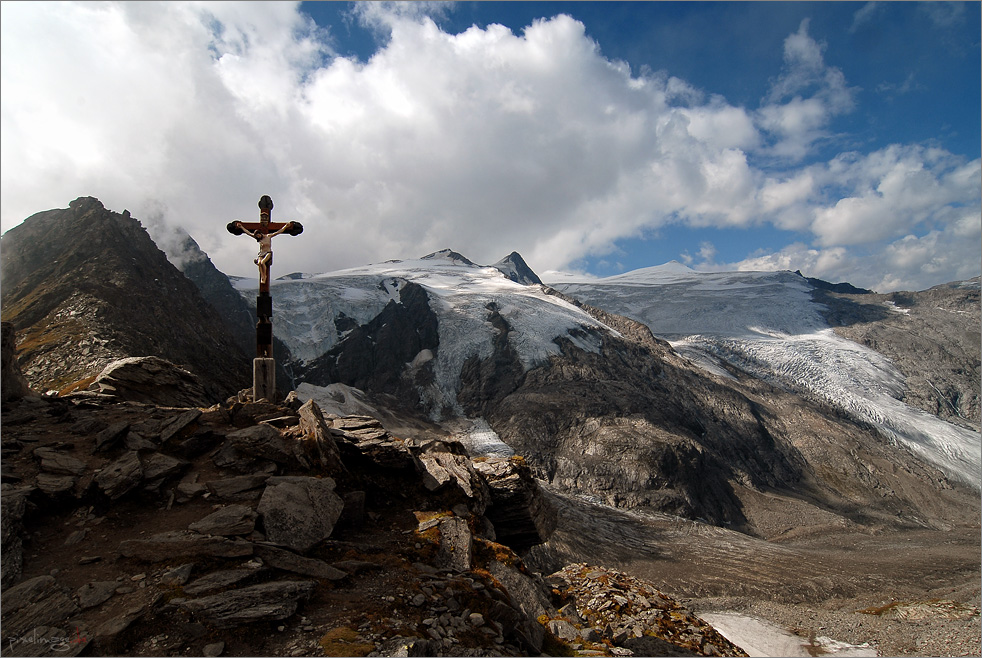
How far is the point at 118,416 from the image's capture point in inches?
450

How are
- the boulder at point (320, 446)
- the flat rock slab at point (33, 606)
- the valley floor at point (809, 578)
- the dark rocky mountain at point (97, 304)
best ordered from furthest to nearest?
1. the valley floor at point (809, 578)
2. the dark rocky mountain at point (97, 304)
3. the boulder at point (320, 446)
4. the flat rock slab at point (33, 606)

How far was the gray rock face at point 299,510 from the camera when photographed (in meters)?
7.98

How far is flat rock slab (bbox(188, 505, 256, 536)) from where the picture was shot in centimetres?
769

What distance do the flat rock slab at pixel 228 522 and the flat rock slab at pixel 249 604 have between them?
130 centimetres

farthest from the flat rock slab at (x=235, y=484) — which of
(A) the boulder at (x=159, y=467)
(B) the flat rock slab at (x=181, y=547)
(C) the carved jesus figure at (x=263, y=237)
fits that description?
(C) the carved jesus figure at (x=263, y=237)

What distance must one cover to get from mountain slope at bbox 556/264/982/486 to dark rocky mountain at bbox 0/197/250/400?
10124 centimetres

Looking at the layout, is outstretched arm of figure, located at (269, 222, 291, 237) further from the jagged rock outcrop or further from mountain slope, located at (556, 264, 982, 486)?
mountain slope, located at (556, 264, 982, 486)

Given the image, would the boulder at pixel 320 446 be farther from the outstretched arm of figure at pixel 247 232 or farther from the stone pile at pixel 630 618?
the outstretched arm of figure at pixel 247 232

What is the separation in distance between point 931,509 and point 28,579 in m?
109

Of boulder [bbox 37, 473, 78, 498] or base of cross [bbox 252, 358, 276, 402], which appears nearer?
boulder [bbox 37, 473, 78, 498]

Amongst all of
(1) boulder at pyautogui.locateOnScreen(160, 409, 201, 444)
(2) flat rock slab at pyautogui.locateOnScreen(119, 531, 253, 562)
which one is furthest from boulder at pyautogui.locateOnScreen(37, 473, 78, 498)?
(2) flat rock slab at pyautogui.locateOnScreen(119, 531, 253, 562)

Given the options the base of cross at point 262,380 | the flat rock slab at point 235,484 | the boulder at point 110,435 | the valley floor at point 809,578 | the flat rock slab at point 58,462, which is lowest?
the valley floor at point 809,578

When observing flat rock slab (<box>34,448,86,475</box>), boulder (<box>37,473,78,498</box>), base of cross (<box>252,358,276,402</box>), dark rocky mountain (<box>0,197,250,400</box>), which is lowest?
boulder (<box>37,473,78,498</box>)

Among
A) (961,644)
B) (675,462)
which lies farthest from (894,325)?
(961,644)
